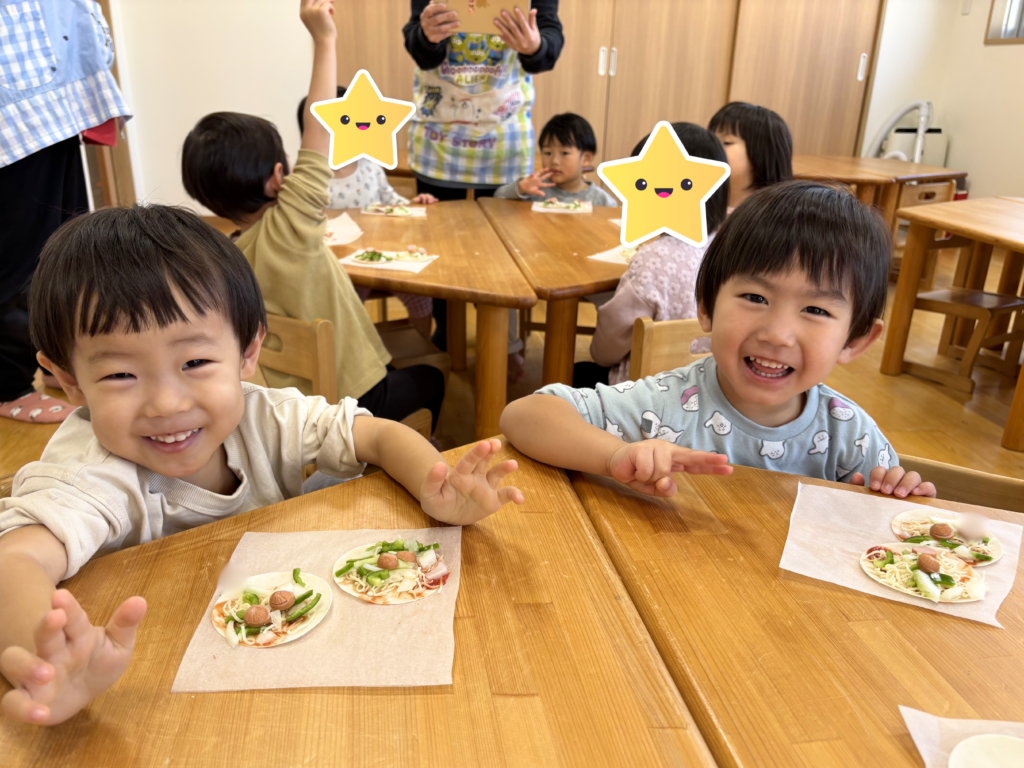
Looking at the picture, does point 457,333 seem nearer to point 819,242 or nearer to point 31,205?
point 31,205

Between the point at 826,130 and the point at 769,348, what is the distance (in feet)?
19.7

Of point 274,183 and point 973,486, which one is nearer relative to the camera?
point 973,486

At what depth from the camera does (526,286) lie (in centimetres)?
185

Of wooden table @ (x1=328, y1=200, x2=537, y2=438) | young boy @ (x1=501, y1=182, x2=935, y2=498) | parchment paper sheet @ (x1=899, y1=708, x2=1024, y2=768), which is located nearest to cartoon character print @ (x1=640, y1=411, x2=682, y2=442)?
young boy @ (x1=501, y1=182, x2=935, y2=498)

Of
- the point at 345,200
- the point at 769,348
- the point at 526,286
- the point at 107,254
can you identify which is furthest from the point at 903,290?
the point at 107,254

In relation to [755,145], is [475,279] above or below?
below

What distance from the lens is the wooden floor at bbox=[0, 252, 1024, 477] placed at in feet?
8.27

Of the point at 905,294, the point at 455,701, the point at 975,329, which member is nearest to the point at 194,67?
the point at 905,294

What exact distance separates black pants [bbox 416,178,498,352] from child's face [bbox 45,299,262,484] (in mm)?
2307

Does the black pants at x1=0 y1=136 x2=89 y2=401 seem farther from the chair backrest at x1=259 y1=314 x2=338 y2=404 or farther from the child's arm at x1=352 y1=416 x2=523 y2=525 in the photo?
the child's arm at x1=352 y1=416 x2=523 y2=525

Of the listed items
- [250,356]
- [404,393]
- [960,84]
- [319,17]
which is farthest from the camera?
[960,84]

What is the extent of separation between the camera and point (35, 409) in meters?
2.57

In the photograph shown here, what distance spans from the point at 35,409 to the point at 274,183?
1357 mm

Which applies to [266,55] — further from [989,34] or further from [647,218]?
[989,34]
